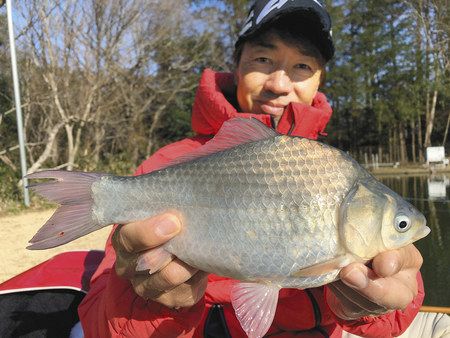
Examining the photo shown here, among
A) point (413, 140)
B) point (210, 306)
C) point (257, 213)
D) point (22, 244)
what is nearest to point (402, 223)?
point (257, 213)

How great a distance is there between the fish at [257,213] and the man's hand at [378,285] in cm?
4

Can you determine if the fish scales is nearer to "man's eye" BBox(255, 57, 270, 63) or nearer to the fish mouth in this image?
the fish mouth

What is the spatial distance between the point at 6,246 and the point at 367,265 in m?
8.78

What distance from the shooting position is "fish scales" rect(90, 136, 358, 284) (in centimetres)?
158

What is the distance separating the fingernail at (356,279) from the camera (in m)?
1.56

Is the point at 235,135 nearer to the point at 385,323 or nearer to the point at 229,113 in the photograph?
the point at 229,113

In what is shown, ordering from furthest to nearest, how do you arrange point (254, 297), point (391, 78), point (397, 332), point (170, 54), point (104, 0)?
1. point (391, 78)
2. point (170, 54)
3. point (104, 0)
4. point (397, 332)
5. point (254, 297)

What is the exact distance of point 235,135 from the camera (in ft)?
5.95

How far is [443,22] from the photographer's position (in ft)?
103

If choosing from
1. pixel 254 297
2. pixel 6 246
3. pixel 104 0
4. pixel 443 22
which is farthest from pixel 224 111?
pixel 443 22

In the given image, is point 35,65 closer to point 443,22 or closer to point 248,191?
point 248,191

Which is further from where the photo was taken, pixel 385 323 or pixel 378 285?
pixel 385 323

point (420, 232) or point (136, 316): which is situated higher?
point (420, 232)

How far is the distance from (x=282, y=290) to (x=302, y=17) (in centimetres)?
155
